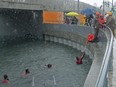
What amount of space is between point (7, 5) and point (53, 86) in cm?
2277

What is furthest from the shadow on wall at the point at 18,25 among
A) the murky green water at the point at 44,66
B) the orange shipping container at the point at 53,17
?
the murky green water at the point at 44,66

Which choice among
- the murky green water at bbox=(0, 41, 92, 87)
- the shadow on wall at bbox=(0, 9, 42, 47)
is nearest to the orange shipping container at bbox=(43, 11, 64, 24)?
the shadow on wall at bbox=(0, 9, 42, 47)

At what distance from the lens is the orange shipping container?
52344mm

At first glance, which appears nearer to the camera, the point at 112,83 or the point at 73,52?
the point at 112,83

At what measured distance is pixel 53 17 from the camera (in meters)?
53.0

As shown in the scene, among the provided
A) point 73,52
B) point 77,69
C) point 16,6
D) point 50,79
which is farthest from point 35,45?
point 50,79

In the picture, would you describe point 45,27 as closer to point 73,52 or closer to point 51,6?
point 51,6

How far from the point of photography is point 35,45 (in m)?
48.5

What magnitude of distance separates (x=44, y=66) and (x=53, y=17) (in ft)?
75.3

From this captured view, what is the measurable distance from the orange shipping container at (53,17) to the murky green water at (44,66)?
7.08m

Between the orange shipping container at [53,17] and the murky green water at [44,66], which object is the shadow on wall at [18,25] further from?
the murky green water at [44,66]

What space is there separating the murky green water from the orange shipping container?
7.08 m

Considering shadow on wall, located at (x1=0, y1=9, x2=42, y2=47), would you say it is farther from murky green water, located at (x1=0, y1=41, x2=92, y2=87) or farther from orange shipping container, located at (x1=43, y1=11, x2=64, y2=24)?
murky green water, located at (x1=0, y1=41, x2=92, y2=87)

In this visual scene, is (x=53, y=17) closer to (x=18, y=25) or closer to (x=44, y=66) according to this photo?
(x=18, y=25)
